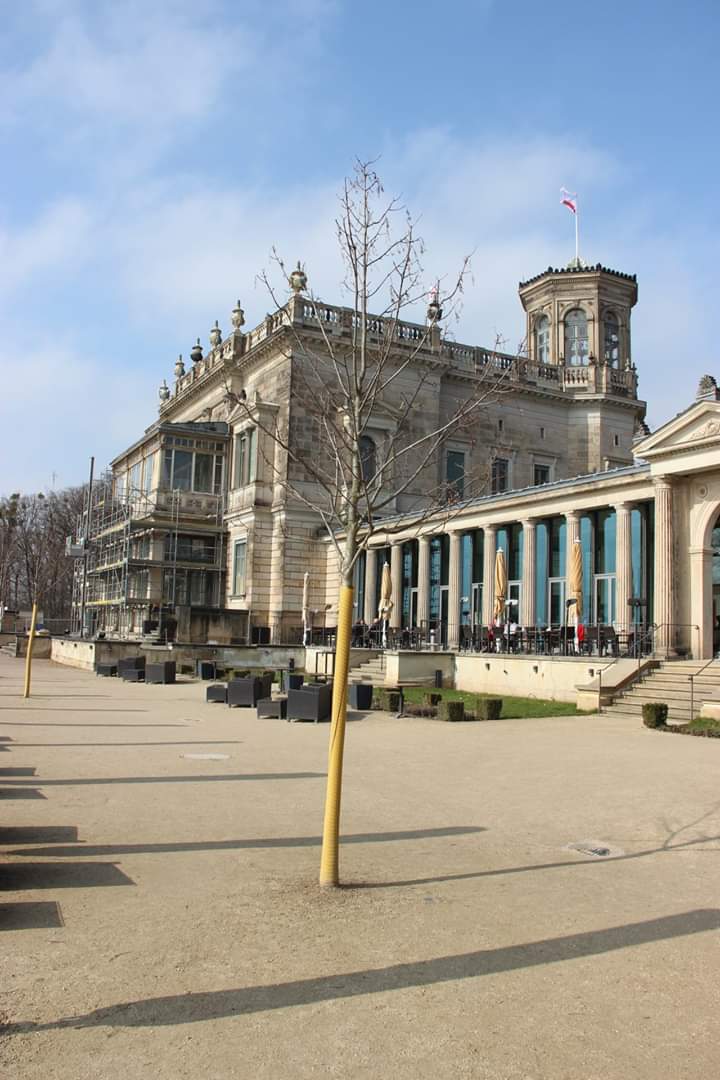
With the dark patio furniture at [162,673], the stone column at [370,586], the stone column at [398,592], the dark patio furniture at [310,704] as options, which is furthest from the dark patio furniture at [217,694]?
the stone column at [370,586]

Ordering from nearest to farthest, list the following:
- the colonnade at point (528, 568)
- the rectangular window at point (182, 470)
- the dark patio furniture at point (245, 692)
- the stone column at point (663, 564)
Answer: the dark patio furniture at point (245, 692), the stone column at point (663, 564), the colonnade at point (528, 568), the rectangular window at point (182, 470)

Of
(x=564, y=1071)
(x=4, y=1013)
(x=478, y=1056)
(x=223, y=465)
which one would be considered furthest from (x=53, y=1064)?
(x=223, y=465)

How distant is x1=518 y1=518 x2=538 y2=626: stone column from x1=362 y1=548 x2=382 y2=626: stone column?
989 centimetres

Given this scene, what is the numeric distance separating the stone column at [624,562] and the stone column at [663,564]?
1.88 m

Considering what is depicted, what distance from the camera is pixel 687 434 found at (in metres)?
24.9

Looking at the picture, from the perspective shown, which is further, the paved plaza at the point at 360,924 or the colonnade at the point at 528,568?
the colonnade at the point at 528,568

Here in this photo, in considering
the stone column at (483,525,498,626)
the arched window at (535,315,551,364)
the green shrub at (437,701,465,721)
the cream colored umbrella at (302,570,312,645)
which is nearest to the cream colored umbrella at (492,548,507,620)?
A: the stone column at (483,525,498,626)

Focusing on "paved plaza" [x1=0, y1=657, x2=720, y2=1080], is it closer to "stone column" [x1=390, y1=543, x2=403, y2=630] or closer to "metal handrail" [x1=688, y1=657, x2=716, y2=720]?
"metal handrail" [x1=688, y1=657, x2=716, y2=720]

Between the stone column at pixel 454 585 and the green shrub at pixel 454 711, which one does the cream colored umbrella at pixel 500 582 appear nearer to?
the stone column at pixel 454 585

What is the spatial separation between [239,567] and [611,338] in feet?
89.7

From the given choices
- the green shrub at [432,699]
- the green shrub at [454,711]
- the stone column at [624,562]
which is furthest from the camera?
the stone column at [624,562]

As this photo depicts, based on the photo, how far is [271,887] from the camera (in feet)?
23.0

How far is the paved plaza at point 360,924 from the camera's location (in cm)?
438

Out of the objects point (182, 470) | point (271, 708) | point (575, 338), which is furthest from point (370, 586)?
point (575, 338)
